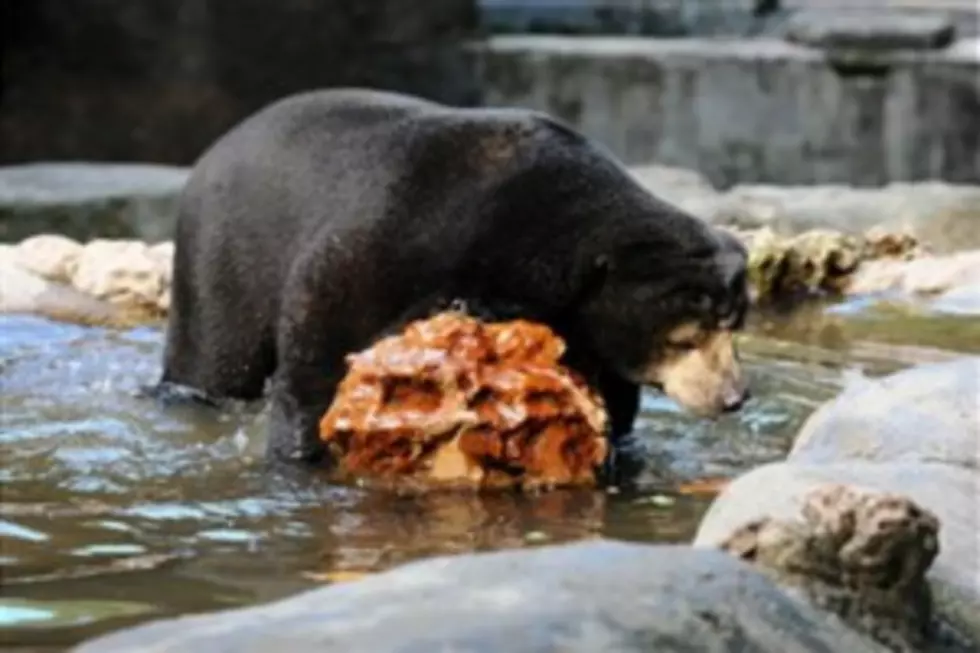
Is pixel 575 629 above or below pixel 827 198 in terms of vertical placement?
above

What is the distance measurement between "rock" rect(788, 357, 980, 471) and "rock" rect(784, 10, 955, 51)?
6.61m

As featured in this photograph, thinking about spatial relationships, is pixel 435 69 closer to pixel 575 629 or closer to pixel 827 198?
pixel 827 198

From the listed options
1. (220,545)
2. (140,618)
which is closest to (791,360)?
(220,545)

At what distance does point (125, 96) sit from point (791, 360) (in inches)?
207

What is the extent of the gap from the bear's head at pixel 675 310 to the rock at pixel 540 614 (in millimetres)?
1994

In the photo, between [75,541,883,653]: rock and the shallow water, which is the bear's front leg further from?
[75,541,883,653]: rock

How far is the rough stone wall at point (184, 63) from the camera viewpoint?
10016mm

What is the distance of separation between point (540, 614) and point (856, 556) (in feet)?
1.51

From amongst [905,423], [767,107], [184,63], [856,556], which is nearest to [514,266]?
[905,423]

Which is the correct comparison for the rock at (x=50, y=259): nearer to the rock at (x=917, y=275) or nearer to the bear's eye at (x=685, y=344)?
the rock at (x=917, y=275)

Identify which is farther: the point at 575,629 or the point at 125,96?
the point at 125,96

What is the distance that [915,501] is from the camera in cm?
262

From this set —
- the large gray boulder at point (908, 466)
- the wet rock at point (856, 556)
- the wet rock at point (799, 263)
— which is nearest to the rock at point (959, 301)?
the wet rock at point (799, 263)

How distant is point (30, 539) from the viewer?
3.47 meters
